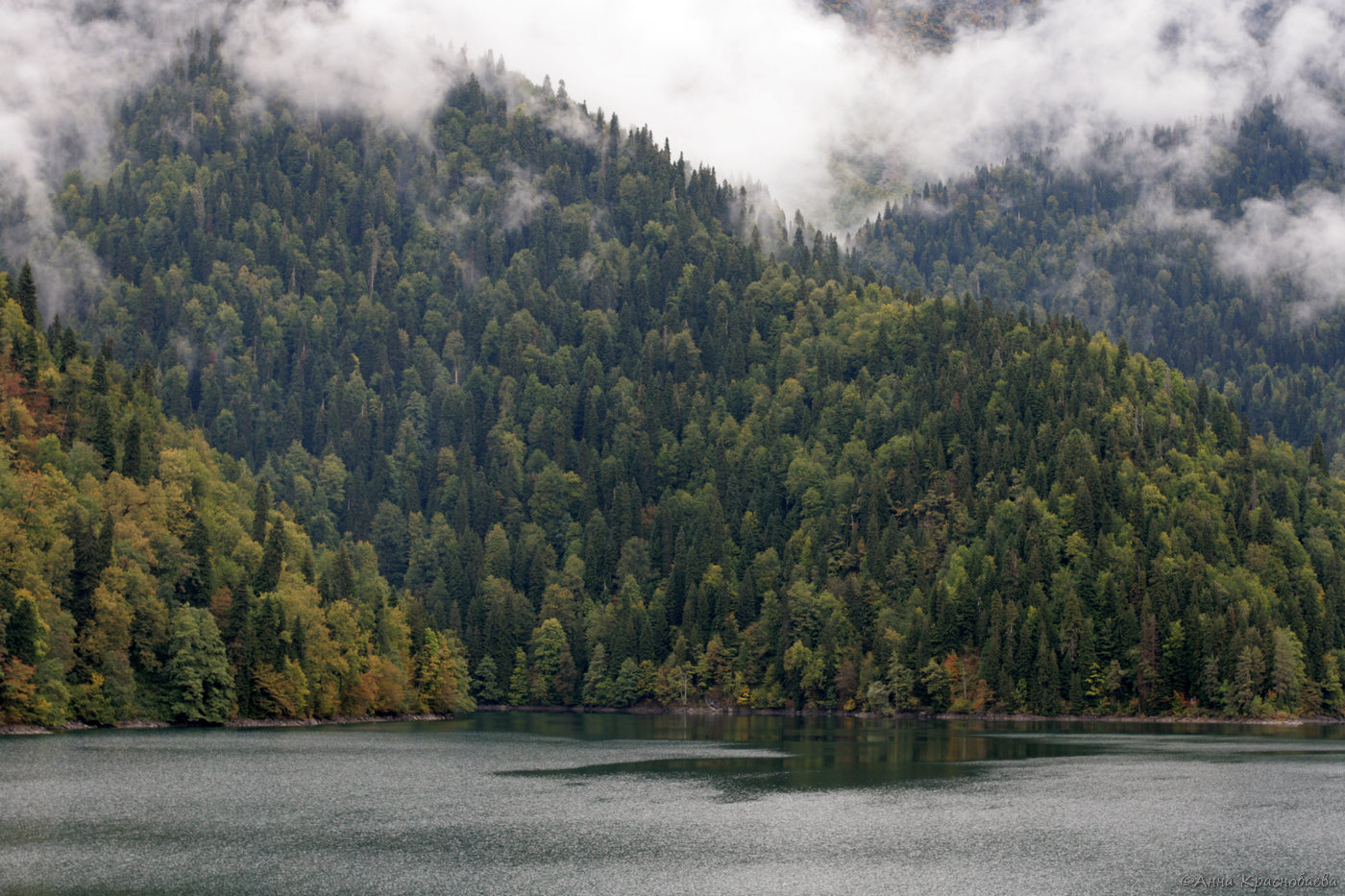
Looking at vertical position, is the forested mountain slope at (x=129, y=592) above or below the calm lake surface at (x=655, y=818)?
above

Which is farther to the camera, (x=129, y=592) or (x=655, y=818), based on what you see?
(x=129, y=592)

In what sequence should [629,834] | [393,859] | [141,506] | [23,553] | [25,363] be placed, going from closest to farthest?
[393,859] < [629,834] < [23,553] < [141,506] < [25,363]

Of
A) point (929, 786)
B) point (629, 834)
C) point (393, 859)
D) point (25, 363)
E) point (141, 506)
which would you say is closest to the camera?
point (393, 859)

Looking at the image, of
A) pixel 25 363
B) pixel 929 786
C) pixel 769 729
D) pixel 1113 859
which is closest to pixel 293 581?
pixel 25 363

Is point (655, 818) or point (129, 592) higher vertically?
point (129, 592)

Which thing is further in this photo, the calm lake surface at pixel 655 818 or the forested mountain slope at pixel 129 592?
the forested mountain slope at pixel 129 592

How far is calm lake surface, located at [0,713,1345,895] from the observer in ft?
242

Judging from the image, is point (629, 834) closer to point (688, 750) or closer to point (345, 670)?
point (688, 750)

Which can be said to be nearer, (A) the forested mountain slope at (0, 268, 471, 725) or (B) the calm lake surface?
(B) the calm lake surface

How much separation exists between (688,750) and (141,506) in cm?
7572

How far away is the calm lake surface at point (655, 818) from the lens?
242ft

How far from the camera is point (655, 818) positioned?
94.1 metres

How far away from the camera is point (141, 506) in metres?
180

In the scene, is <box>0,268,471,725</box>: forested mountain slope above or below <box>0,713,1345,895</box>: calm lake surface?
above
